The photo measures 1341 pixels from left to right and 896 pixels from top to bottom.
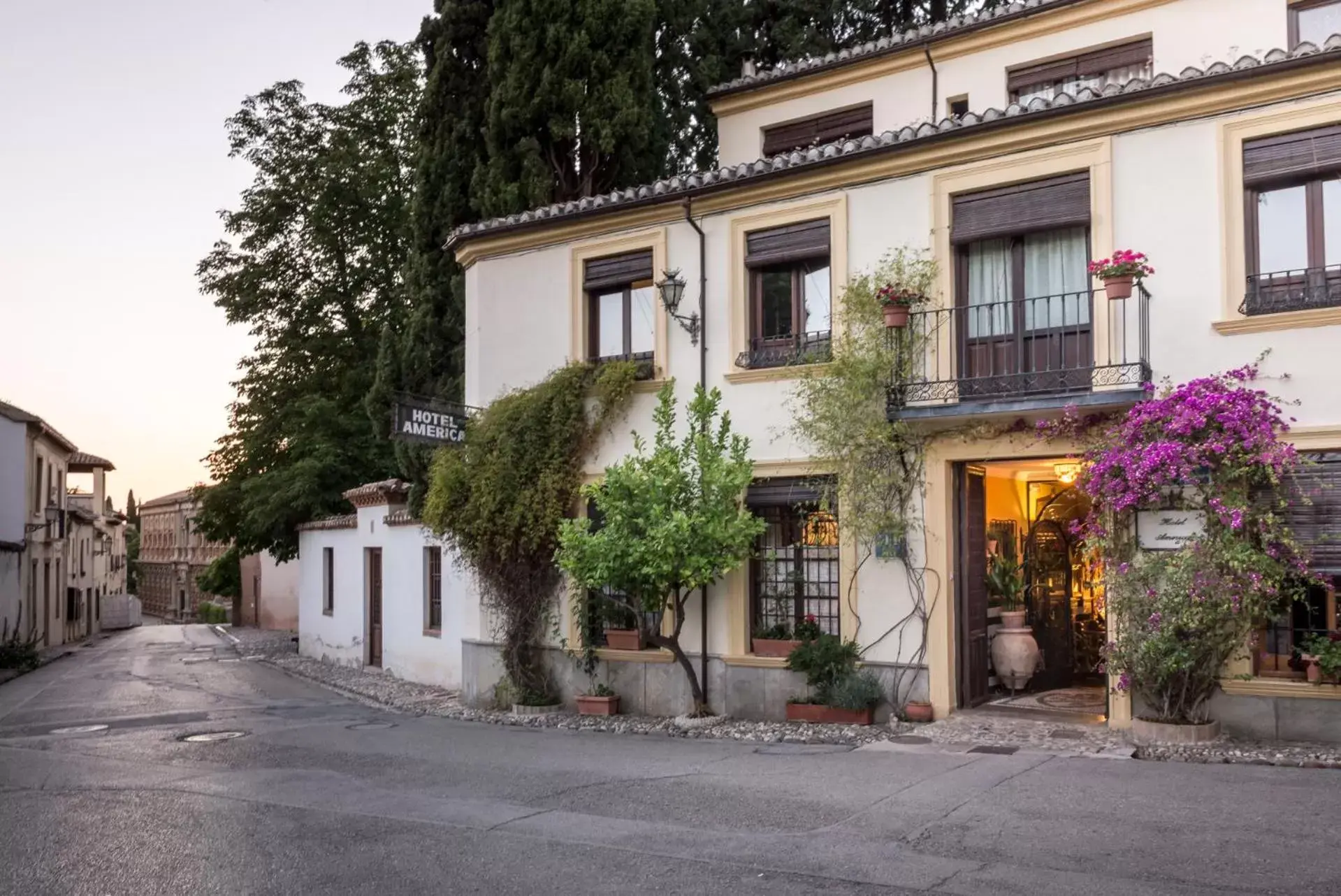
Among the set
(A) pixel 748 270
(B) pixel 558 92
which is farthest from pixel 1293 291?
(B) pixel 558 92

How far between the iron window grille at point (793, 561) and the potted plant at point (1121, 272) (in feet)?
12.5

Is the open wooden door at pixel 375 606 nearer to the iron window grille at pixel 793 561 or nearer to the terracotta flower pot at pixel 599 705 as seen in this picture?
the terracotta flower pot at pixel 599 705

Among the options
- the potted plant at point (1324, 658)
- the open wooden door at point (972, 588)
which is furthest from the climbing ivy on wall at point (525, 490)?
the potted plant at point (1324, 658)

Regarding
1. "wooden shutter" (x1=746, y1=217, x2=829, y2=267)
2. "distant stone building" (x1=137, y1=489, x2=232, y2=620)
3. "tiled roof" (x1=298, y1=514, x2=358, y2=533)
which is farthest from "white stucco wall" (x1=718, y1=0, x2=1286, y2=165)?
"distant stone building" (x1=137, y1=489, x2=232, y2=620)

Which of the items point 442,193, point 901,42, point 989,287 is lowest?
point 989,287

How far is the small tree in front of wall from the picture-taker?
12750 millimetres

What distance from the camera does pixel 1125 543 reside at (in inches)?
435

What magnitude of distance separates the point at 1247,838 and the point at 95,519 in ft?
185

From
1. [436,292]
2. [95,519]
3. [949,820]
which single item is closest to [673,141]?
[436,292]

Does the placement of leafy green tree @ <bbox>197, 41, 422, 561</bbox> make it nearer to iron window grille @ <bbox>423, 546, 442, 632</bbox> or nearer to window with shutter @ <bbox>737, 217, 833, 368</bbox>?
iron window grille @ <bbox>423, 546, 442, 632</bbox>

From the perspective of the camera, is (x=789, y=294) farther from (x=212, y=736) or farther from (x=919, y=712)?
(x=212, y=736)

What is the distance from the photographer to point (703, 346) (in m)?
14.1

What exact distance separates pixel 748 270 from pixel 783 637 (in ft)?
13.5

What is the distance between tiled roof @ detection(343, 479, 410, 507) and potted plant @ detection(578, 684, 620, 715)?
25.8 ft
